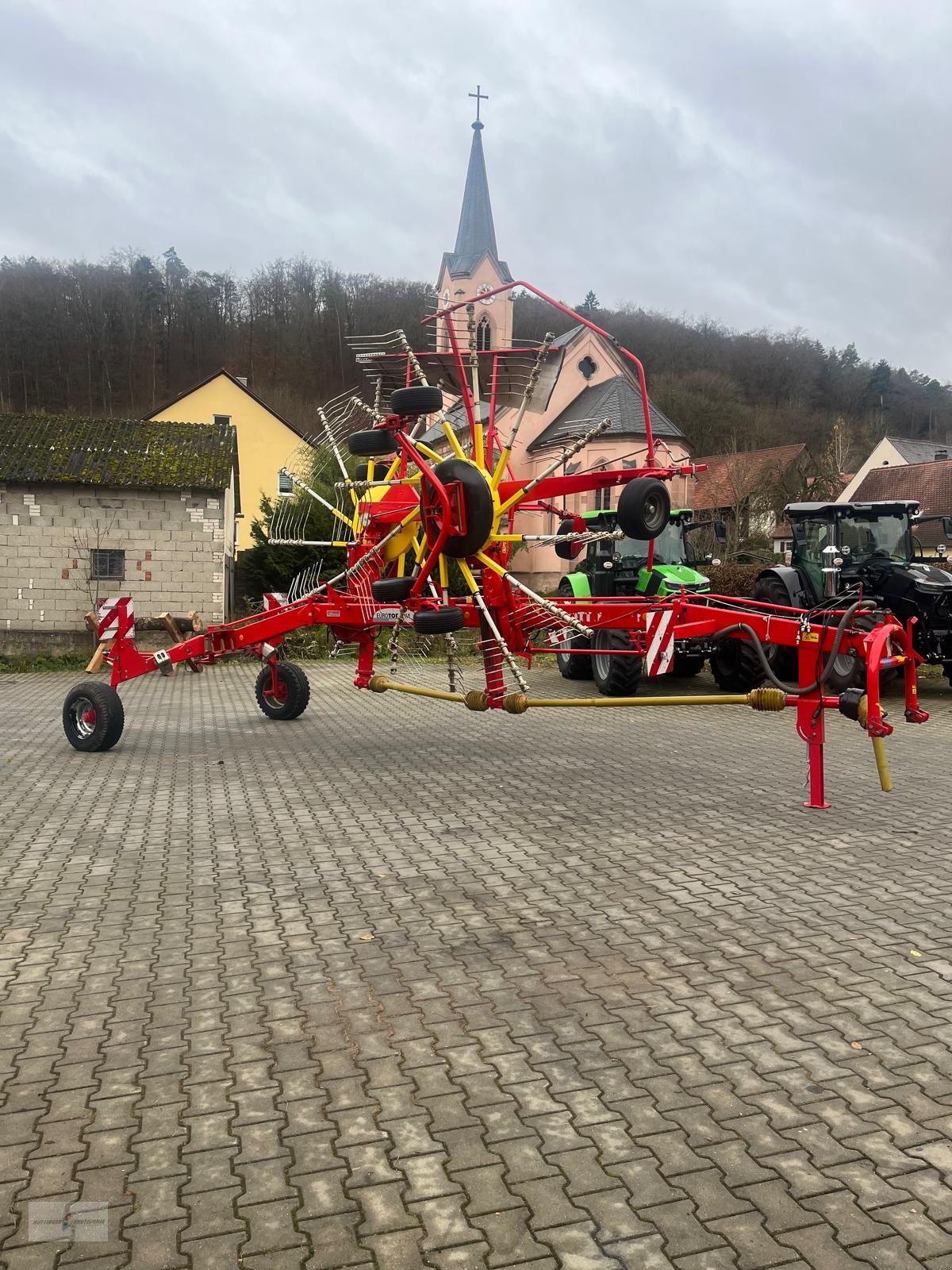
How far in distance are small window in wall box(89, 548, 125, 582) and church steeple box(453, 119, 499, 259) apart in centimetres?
3943

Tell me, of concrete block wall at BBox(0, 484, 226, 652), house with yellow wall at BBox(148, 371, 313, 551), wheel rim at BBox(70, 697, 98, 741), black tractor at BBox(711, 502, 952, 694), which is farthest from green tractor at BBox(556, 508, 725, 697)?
house with yellow wall at BBox(148, 371, 313, 551)

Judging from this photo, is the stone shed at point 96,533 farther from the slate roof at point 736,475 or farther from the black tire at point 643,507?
the black tire at point 643,507

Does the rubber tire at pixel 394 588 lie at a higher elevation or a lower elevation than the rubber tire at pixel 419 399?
lower

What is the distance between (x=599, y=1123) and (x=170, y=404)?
4652cm

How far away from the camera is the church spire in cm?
5584

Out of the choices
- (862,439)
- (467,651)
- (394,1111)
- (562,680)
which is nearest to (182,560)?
(467,651)

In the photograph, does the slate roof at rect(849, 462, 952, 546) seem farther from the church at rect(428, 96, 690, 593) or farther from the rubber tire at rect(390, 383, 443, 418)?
the rubber tire at rect(390, 383, 443, 418)

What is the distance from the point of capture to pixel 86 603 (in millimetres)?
21266

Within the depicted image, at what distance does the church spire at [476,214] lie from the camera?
5584cm

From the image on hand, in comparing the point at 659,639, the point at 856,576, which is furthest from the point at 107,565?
the point at 659,639

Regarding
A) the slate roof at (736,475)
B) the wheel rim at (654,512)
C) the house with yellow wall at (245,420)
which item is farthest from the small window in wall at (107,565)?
the house with yellow wall at (245,420)

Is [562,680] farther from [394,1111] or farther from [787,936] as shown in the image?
[394,1111]

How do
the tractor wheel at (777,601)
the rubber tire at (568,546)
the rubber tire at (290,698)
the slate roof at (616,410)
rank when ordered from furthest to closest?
1. the slate roof at (616,410)
2. the tractor wheel at (777,601)
3. the rubber tire at (290,698)
4. the rubber tire at (568,546)
